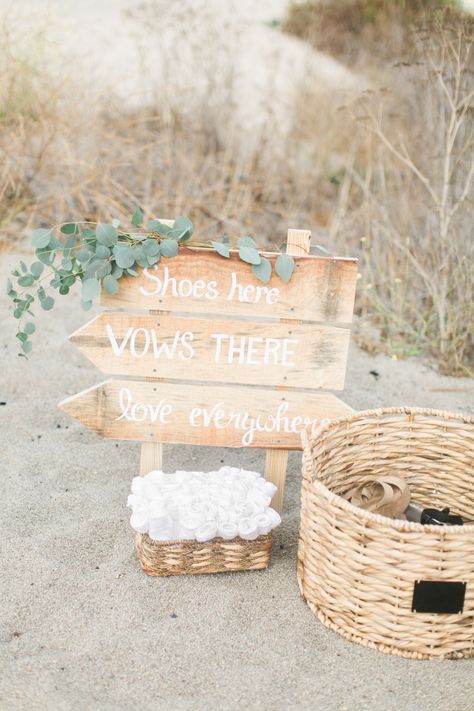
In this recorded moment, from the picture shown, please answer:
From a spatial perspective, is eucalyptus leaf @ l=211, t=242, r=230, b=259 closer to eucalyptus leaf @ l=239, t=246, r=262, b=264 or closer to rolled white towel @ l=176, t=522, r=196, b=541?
eucalyptus leaf @ l=239, t=246, r=262, b=264

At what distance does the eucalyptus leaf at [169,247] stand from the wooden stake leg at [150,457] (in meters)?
0.64

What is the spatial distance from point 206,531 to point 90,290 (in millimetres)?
794

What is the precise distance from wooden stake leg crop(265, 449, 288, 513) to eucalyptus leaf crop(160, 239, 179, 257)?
2.43 ft

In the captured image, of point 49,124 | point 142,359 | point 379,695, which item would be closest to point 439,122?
point 49,124

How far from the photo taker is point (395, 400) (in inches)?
137

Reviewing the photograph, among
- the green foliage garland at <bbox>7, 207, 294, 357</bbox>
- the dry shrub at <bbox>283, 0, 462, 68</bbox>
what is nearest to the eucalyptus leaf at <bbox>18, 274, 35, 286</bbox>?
the green foliage garland at <bbox>7, 207, 294, 357</bbox>

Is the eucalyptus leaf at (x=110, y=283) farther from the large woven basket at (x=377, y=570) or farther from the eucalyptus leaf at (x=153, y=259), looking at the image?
the large woven basket at (x=377, y=570)

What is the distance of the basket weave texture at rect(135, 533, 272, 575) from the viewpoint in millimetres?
2174

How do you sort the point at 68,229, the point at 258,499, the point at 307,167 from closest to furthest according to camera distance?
the point at 258,499
the point at 68,229
the point at 307,167

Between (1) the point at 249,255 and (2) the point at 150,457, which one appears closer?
(1) the point at 249,255

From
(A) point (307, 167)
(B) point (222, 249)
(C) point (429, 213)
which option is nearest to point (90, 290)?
(B) point (222, 249)

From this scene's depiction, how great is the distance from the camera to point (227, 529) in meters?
2.14

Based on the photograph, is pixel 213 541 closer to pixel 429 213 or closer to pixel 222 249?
pixel 222 249

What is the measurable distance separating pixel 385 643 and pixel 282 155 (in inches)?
165
